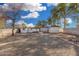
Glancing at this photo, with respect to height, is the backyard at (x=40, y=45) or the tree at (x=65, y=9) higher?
the tree at (x=65, y=9)

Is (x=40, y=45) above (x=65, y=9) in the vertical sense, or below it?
below

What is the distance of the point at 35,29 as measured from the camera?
1.77 meters

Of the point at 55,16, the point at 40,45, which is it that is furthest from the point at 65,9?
the point at 40,45

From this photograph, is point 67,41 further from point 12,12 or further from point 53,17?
point 12,12

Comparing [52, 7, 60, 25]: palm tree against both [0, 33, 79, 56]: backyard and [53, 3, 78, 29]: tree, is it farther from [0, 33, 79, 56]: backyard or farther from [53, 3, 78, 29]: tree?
[0, 33, 79, 56]: backyard

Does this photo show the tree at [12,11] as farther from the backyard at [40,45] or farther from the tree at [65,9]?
the tree at [65,9]

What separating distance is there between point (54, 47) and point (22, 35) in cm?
31

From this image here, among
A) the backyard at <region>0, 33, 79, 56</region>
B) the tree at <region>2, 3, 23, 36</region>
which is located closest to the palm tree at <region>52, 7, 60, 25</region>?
the backyard at <region>0, 33, 79, 56</region>

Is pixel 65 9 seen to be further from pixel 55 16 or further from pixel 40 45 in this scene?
pixel 40 45

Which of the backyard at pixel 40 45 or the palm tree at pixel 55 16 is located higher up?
the palm tree at pixel 55 16

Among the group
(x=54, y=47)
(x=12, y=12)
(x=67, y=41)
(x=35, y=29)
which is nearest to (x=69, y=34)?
(x=67, y=41)

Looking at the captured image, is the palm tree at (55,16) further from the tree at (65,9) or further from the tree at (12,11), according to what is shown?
the tree at (12,11)

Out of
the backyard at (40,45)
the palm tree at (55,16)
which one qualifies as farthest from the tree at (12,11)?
the palm tree at (55,16)

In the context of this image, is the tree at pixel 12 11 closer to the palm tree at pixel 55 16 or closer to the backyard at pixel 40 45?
the backyard at pixel 40 45
